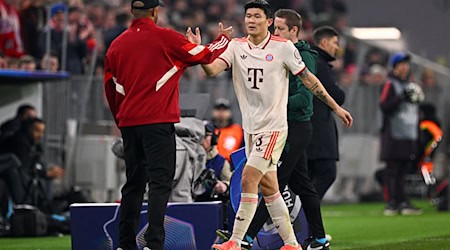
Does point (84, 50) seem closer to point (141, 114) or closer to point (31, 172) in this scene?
point (31, 172)

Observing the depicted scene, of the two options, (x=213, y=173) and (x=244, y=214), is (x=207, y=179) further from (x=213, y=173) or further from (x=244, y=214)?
(x=244, y=214)

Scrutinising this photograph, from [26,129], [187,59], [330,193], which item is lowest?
[330,193]

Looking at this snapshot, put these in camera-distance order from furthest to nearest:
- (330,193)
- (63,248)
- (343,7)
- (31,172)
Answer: (343,7), (330,193), (31,172), (63,248)

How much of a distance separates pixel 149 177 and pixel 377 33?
21.1m

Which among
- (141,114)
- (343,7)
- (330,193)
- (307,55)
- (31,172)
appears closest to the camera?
(141,114)

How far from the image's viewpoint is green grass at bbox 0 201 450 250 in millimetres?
11964

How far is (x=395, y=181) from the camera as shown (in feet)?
59.6

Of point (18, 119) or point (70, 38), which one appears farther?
point (70, 38)

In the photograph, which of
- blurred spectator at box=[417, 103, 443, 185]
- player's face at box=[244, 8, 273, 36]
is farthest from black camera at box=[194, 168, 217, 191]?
blurred spectator at box=[417, 103, 443, 185]

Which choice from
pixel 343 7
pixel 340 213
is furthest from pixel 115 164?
pixel 343 7

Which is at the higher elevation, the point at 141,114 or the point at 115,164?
the point at 141,114

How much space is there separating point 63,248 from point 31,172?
12.9 ft

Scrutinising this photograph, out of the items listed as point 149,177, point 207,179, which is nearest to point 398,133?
point 207,179

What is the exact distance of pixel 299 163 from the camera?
10.8m
